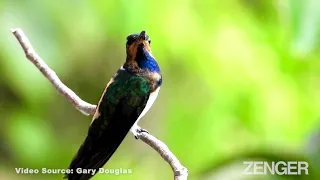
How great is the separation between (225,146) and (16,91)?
1.39 feet

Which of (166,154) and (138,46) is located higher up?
(138,46)

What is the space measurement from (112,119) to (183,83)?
0.16 m

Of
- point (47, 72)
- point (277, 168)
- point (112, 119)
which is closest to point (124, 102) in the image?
point (112, 119)

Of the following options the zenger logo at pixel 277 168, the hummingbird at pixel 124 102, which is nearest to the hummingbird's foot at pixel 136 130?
the hummingbird at pixel 124 102

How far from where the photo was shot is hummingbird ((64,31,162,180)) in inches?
33.0

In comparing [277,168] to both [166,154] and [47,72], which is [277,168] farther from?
[47,72]

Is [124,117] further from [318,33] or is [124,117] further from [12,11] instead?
[318,33]

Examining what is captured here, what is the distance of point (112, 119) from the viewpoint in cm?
84

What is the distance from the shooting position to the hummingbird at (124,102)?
84 centimetres

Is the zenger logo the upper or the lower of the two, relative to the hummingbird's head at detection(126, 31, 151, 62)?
lower

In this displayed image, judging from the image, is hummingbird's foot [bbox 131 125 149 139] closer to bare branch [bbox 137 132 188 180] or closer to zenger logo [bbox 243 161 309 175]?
bare branch [bbox 137 132 188 180]

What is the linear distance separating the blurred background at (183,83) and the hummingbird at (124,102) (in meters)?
0.02

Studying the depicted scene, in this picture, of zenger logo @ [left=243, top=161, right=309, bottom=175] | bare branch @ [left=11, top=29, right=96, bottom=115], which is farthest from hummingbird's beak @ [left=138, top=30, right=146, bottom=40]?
zenger logo @ [left=243, top=161, right=309, bottom=175]

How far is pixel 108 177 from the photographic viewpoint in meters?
0.88
